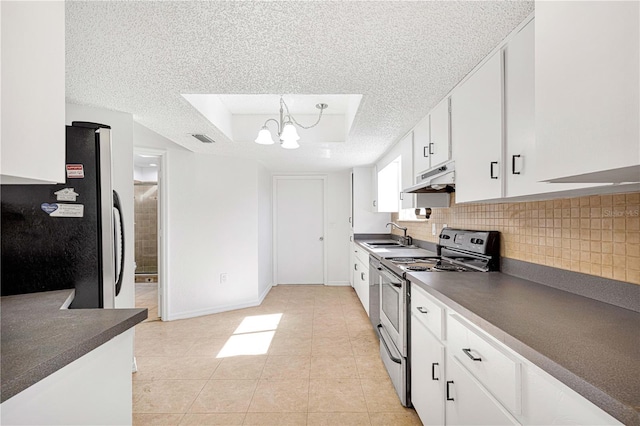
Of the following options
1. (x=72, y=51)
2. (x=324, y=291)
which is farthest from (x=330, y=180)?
(x=72, y=51)

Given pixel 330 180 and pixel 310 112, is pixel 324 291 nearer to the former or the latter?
pixel 330 180

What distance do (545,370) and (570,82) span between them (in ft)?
2.59

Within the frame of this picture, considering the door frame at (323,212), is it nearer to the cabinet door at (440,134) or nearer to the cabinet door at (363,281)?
the cabinet door at (363,281)

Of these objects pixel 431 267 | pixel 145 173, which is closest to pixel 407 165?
pixel 431 267

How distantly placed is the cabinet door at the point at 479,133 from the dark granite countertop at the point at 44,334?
1.69 metres

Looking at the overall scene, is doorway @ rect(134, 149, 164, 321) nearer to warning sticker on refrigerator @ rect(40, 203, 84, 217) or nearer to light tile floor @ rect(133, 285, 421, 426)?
light tile floor @ rect(133, 285, 421, 426)

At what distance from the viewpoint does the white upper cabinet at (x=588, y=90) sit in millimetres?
698

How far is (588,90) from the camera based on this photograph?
0.79m

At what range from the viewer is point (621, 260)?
46.6 inches

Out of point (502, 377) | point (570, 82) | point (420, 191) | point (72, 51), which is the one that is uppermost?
point (72, 51)

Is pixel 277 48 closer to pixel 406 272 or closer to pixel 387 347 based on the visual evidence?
pixel 406 272

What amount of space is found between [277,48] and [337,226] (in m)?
4.28

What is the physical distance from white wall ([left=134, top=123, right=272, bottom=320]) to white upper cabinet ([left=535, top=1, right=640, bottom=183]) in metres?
3.78

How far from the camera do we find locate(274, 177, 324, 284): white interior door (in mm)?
5633
